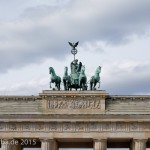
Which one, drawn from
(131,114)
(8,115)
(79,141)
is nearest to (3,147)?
(8,115)

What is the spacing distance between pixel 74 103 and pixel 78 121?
178 centimetres

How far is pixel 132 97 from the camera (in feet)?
216

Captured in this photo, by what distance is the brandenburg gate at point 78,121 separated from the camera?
64875 millimetres

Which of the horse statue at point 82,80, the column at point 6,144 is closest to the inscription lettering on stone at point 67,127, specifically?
the horse statue at point 82,80

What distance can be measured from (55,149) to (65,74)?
756cm

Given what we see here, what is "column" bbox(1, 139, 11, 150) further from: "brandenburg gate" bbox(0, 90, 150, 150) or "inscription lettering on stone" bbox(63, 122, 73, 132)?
"inscription lettering on stone" bbox(63, 122, 73, 132)

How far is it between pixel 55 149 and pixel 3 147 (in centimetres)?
533

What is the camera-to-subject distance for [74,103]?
6525 cm

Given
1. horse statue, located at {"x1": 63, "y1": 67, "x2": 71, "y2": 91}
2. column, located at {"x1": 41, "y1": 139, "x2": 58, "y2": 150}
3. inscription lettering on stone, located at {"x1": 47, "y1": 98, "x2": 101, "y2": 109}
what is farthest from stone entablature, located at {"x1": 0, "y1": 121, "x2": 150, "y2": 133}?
horse statue, located at {"x1": 63, "y1": 67, "x2": 71, "y2": 91}

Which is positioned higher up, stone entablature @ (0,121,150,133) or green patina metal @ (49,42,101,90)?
green patina metal @ (49,42,101,90)

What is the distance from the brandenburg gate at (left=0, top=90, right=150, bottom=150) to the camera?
6488cm

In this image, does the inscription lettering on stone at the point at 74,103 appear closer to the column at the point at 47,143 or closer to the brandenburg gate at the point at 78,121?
the brandenburg gate at the point at 78,121

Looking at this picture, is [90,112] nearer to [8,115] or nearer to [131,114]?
[131,114]

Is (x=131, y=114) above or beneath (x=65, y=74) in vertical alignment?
beneath
